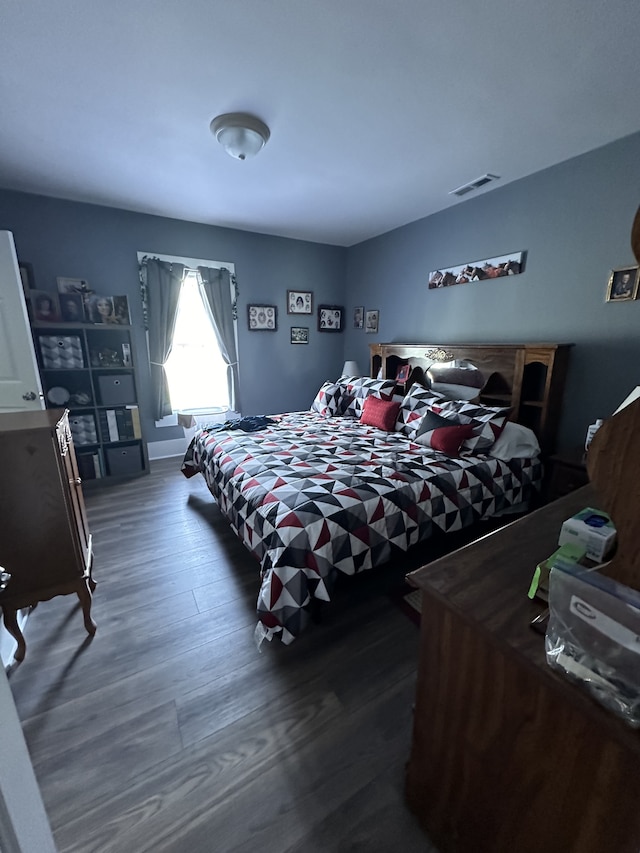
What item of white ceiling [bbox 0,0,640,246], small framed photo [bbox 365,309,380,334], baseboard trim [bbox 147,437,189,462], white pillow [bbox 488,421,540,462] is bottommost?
baseboard trim [bbox 147,437,189,462]

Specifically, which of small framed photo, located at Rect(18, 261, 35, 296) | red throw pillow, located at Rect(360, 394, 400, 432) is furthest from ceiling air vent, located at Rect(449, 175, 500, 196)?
small framed photo, located at Rect(18, 261, 35, 296)

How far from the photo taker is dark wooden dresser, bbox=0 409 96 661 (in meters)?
1.35

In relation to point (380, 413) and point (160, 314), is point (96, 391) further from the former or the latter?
point (380, 413)

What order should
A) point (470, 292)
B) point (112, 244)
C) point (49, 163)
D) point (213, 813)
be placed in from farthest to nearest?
point (112, 244) → point (470, 292) → point (49, 163) → point (213, 813)

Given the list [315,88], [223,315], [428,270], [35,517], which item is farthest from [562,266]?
[35,517]

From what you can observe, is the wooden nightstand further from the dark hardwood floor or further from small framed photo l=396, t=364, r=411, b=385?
small framed photo l=396, t=364, r=411, b=385

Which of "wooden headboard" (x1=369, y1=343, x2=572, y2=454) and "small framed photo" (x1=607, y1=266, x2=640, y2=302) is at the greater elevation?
"small framed photo" (x1=607, y1=266, x2=640, y2=302)

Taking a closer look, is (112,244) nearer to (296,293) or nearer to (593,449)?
(296,293)

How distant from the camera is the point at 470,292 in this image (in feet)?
10.4

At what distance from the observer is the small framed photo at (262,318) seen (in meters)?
4.28

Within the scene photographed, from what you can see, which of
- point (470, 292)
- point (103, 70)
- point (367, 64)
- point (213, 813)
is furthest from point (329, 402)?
point (213, 813)

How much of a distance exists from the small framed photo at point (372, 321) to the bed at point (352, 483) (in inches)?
60.5

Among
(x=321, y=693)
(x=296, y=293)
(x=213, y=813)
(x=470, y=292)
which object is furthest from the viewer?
(x=296, y=293)

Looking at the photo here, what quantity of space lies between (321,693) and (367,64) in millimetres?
2744
